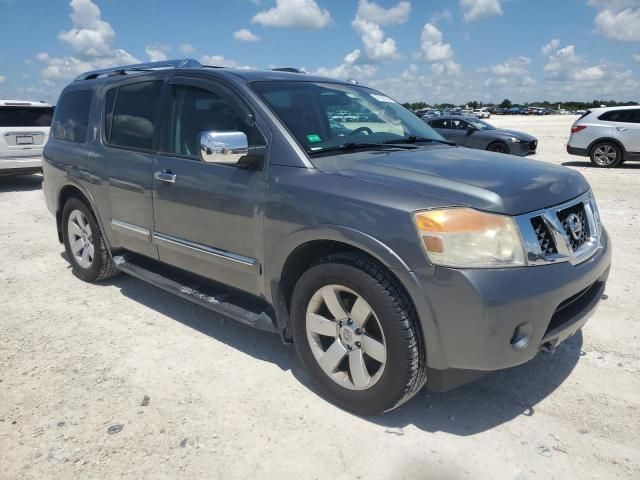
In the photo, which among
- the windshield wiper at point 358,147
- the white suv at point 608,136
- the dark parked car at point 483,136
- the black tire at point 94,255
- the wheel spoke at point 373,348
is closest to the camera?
the wheel spoke at point 373,348

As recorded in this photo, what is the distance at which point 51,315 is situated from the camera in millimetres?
4328

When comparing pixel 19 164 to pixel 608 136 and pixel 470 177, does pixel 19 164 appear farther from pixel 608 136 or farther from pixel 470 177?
pixel 608 136

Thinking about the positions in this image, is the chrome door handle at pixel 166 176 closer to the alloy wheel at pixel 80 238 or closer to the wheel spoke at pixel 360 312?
the alloy wheel at pixel 80 238

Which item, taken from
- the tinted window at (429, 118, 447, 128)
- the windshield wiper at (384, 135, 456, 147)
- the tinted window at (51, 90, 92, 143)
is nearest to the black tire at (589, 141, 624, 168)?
the tinted window at (429, 118, 447, 128)

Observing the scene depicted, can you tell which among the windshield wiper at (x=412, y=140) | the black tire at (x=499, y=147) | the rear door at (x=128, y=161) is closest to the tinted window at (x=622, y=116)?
the black tire at (x=499, y=147)

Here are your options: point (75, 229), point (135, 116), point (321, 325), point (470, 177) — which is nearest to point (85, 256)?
point (75, 229)

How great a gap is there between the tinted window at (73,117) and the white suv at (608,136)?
12.9 m

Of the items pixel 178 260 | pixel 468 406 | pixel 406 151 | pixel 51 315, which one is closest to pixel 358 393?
pixel 468 406

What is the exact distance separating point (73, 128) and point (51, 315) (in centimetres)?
176

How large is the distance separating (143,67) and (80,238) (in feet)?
5.84

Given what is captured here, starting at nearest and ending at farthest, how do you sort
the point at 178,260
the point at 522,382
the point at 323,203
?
the point at 323,203 → the point at 522,382 → the point at 178,260

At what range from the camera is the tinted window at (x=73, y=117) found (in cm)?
476

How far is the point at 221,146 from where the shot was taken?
2867 mm

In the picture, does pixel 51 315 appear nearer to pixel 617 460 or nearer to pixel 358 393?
pixel 358 393
